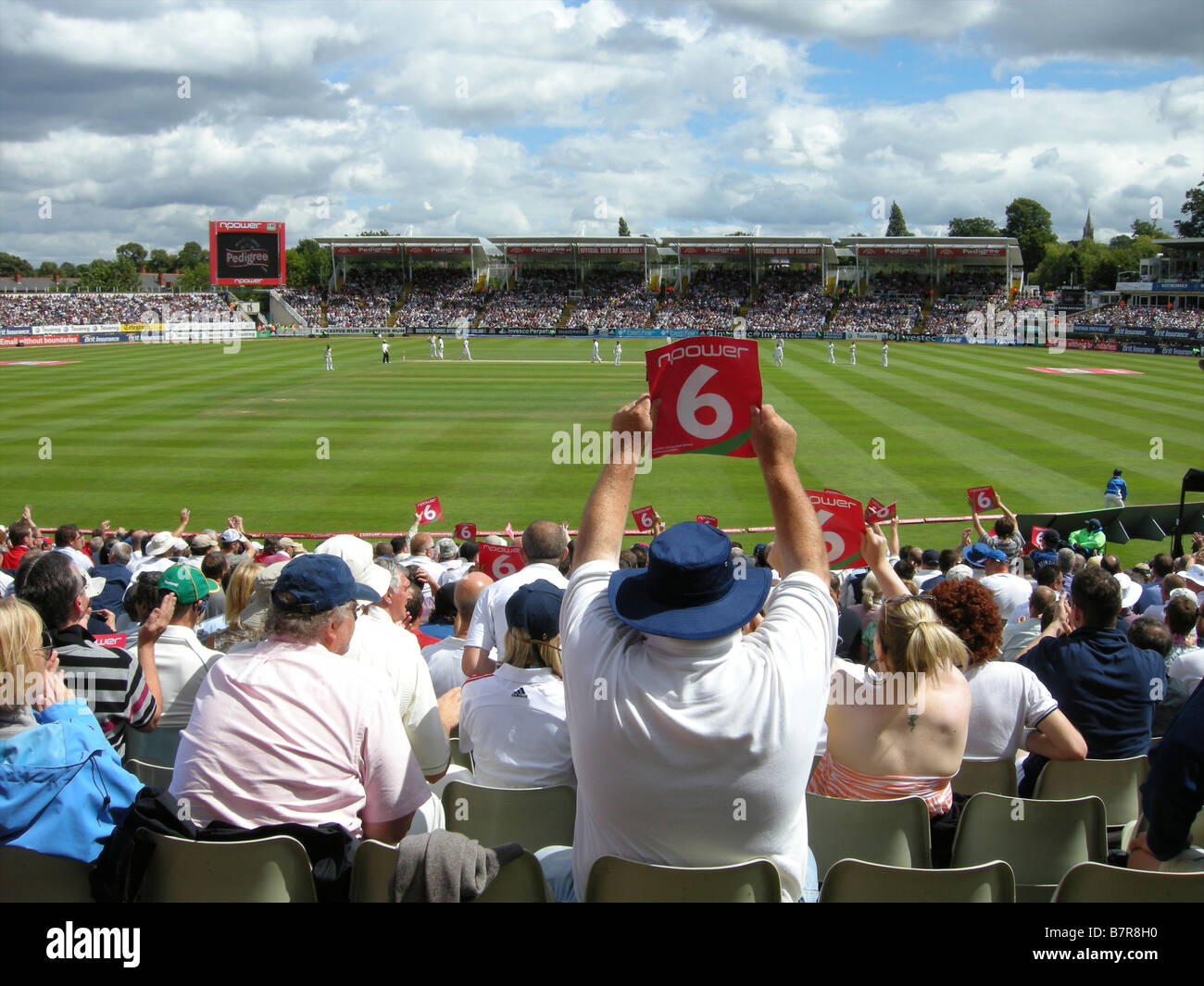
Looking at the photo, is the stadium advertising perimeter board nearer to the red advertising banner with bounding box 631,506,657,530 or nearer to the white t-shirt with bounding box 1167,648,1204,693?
the red advertising banner with bounding box 631,506,657,530

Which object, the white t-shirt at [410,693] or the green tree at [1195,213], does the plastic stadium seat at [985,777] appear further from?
the green tree at [1195,213]

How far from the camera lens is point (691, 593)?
8.49 ft

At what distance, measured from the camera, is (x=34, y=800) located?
326 centimetres

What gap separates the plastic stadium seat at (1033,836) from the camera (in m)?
3.95

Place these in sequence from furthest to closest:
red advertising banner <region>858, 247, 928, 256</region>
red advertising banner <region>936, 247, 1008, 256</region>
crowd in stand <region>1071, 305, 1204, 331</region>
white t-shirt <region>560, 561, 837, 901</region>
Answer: red advertising banner <region>858, 247, 928, 256</region> < red advertising banner <region>936, 247, 1008, 256</region> < crowd in stand <region>1071, 305, 1204, 331</region> < white t-shirt <region>560, 561, 837, 901</region>

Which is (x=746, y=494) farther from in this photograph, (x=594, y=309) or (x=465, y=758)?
(x=594, y=309)

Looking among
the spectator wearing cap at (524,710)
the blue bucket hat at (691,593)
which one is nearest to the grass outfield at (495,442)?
the spectator wearing cap at (524,710)

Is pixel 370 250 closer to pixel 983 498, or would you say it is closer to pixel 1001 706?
pixel 983 498

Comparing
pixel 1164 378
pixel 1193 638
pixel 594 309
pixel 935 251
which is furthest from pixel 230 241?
pixel 1193 638

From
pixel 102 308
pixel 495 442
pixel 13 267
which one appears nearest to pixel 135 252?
pixel 13 267

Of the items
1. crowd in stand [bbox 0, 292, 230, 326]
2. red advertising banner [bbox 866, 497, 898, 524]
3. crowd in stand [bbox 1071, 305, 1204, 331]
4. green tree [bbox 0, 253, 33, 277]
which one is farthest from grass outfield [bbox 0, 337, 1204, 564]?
green tree [bbox 0, 253, 33, 277]

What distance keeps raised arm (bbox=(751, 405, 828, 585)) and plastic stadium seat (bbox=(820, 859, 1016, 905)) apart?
1.01 m

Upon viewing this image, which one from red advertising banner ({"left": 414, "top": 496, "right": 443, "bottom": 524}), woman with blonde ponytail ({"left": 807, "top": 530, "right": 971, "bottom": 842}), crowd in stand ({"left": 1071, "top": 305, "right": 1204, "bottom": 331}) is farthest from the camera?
crowd in stand ({"left": 1071, "top": 305, "right": 1204, "bottom": 331})

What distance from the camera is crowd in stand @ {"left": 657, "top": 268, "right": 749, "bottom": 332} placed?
241 feet
